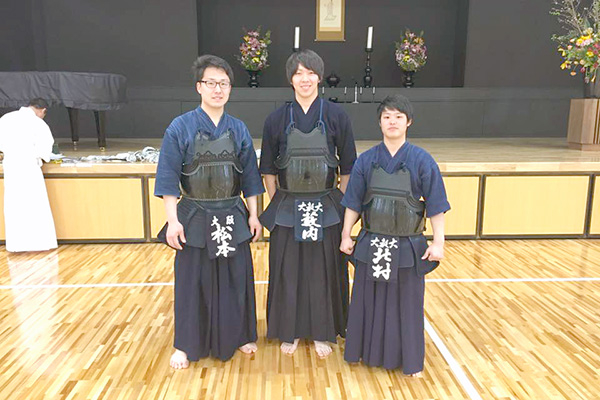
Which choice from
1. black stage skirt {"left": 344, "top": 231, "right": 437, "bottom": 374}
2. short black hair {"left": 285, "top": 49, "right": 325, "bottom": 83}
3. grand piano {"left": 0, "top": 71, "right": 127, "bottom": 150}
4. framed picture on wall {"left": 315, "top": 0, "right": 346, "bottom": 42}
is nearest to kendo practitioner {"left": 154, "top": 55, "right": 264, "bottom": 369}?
short black hair {"left": 285, "top": 49, "right": 325, "bottom": 83}

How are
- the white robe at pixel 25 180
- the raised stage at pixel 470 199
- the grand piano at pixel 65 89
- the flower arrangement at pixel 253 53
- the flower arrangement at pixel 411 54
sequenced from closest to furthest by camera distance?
the white robe at pixel 25 180
the raised stage at pixel 470 199
the grand piano at pixel 65 89
the flower arrangement at pixel 253 53
the flower arrangement at pixel 411 54

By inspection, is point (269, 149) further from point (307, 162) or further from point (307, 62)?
point (307, 62)

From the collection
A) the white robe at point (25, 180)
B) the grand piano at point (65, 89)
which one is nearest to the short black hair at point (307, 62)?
the white robe at point (25, 180)

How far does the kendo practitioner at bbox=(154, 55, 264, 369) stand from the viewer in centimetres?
198

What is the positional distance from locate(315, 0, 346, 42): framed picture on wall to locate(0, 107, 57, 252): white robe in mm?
5171

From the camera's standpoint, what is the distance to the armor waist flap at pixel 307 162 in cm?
205

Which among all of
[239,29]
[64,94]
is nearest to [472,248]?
[64,94]

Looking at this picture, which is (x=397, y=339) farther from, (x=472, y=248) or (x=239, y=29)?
(x=239, y=29)

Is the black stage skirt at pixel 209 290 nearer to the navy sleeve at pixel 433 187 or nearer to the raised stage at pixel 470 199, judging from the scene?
the navy sleeve at pixel 433 187

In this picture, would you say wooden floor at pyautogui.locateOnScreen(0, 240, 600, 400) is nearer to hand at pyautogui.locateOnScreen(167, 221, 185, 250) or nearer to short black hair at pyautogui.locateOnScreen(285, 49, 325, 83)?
hand at pyautogui.locateOnScreen(167, 221, 185, 250)

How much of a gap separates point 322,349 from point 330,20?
258 inches

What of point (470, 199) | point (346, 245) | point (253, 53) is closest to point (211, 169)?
point (346, 245)

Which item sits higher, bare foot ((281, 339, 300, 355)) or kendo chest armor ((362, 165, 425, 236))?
kendo chest armor ((362, 165, 425, 236))

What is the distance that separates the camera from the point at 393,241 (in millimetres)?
1987
